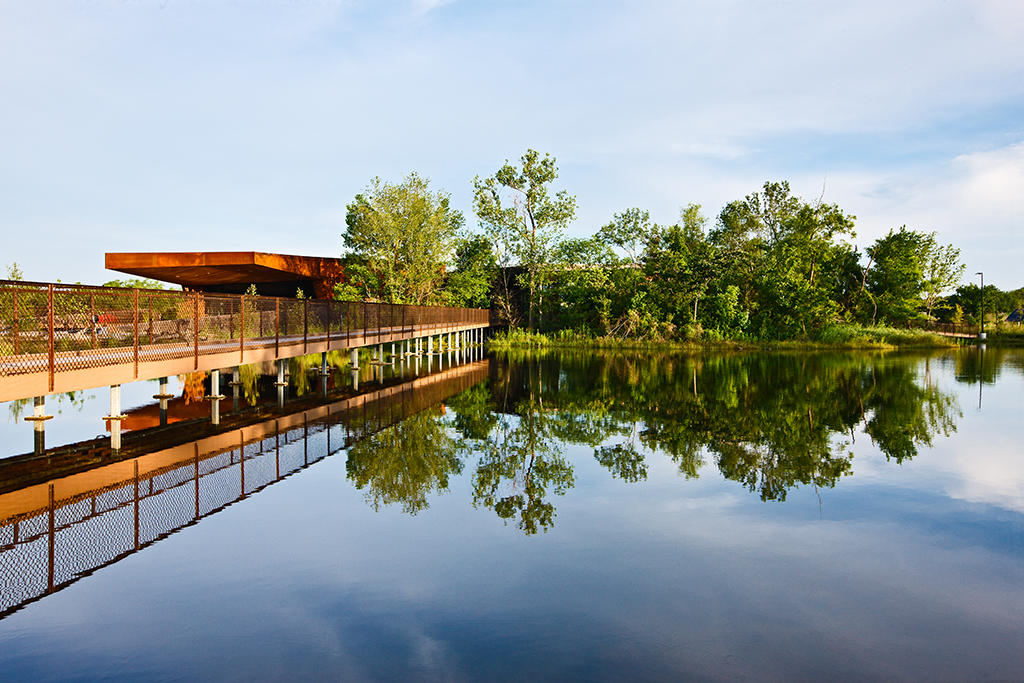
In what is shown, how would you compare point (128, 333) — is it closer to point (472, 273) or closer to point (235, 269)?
point (235, 269)

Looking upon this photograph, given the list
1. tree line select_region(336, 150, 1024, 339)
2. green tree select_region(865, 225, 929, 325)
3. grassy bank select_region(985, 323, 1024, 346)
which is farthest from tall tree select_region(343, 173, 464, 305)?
grassy bank select_region(985, 323, 1024, 346)

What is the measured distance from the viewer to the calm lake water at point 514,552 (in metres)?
4.50

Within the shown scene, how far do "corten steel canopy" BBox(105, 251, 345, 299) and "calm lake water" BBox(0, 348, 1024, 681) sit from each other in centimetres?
2504

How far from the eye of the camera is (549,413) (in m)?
15.8

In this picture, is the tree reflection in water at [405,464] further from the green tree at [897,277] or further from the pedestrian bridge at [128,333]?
the green tree at [897,277]

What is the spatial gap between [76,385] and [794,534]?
10.0 m

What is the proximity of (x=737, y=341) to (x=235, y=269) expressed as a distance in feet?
102

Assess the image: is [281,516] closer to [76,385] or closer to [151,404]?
[76,385]

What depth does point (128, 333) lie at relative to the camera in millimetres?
11758

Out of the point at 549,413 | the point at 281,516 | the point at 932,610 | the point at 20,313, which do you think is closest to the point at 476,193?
the point at 549,413

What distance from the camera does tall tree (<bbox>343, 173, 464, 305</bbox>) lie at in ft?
122

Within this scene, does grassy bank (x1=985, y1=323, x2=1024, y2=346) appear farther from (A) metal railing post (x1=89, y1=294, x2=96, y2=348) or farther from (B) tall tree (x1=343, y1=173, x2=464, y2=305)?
(A) metal railing post (x1=89, y1=294, x2=96, y2=348)

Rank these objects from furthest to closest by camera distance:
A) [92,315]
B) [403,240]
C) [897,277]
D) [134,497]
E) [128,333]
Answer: [897,277]
[403,240]
[128,333]
[92,315]
[134,497]

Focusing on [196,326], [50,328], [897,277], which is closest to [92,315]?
[50,328]
